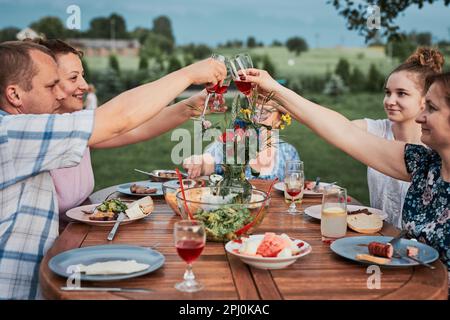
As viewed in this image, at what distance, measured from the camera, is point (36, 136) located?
194cm

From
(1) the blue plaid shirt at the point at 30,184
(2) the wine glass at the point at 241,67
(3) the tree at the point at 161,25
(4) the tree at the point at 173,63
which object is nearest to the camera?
(1) the blue plaid shirt at the point at 30,184

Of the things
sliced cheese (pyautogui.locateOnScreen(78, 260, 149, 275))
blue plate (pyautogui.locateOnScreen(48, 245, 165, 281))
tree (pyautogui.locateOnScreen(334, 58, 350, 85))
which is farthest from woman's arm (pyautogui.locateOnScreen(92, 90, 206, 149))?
tree (pyautogui.locateOnScreen(334, 58, 350, 85))

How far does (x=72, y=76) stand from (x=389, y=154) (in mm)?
1793

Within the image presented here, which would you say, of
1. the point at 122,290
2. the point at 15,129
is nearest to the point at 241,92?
the point at 15,129

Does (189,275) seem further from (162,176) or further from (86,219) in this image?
(162,176)

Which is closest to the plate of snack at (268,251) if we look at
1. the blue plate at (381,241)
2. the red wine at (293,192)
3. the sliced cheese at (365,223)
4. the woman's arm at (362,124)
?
the blue plate at (381,241)

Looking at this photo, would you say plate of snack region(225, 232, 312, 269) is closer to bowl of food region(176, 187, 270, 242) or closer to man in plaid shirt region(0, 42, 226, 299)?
bowl of food region(176, 187, 270, 242)

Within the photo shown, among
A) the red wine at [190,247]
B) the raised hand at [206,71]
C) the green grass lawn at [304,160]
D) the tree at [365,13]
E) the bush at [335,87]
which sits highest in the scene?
the tree at [365,13]

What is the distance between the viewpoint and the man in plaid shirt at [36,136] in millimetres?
1956

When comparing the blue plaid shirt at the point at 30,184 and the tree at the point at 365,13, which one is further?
the tree at the point at 365,13

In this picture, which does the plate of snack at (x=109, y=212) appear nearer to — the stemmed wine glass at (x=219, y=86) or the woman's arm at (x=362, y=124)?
the stemmed wine glass at (x=219, y=86)

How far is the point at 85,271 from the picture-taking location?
1.75m

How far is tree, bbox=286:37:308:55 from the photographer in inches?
586

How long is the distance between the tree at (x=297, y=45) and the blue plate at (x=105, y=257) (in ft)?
44.2
